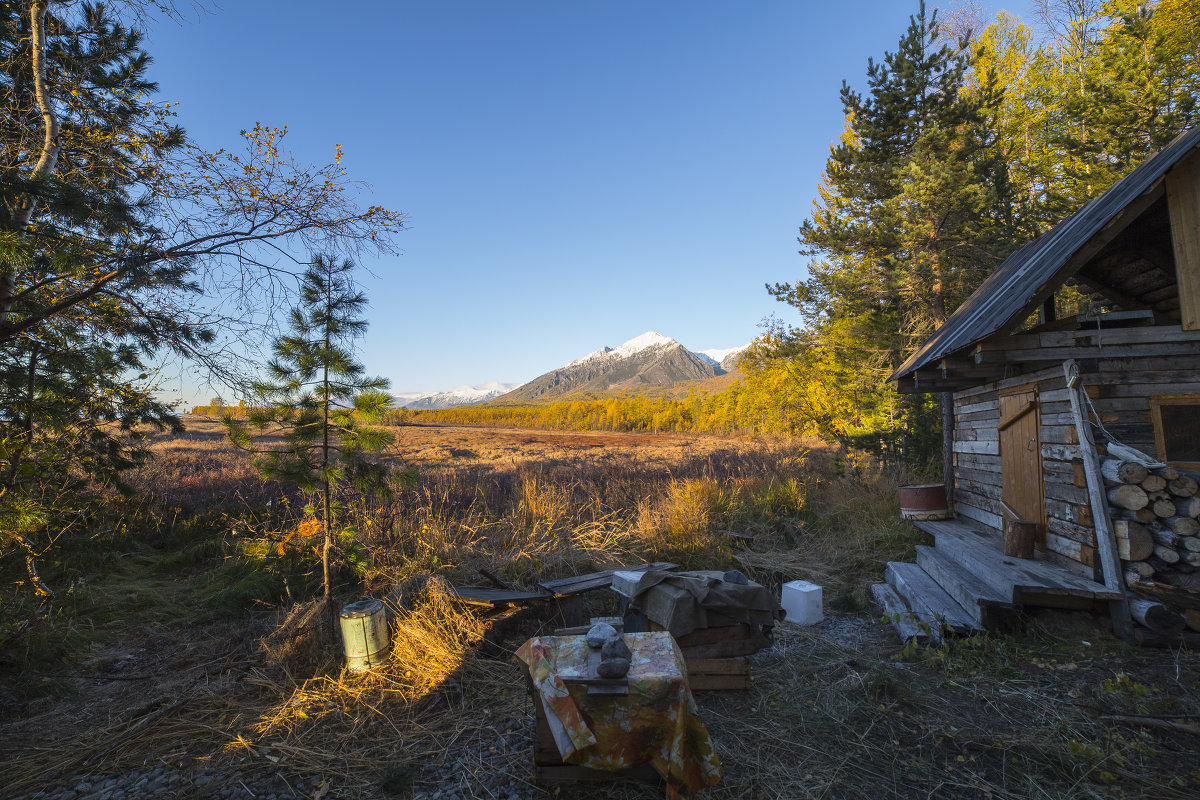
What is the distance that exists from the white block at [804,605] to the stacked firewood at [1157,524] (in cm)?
253

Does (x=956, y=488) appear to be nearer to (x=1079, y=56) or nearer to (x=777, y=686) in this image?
(x=777, y=686)

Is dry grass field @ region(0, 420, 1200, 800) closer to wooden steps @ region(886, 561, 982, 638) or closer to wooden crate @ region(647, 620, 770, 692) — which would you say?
wooden crate @ region(647, 620, 770, 692)

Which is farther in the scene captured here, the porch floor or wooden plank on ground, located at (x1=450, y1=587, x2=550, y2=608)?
wooden plank on ground, located at (x1=450, y1=587, x2=550, y2=608)

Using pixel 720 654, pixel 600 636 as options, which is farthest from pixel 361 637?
pixel 720 654

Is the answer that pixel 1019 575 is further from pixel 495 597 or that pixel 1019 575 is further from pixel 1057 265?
pixel 495 597

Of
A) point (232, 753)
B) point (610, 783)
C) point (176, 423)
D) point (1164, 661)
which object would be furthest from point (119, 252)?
point (1164, 661)

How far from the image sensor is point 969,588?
5.03 m

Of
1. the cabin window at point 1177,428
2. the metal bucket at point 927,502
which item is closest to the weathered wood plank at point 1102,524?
the cabin window at point 1177,428

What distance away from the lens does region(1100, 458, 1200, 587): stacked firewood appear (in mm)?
4172

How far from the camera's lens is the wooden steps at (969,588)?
178 inches

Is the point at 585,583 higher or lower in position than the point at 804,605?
higher

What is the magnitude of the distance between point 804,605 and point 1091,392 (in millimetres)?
3383

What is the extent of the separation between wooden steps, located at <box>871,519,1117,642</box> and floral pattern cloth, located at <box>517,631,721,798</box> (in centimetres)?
316

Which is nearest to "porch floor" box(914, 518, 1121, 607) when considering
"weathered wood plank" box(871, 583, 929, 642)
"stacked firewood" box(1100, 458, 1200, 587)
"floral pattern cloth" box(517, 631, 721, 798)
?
"stacked firewood" box(1100, 458, 1200, 587)
